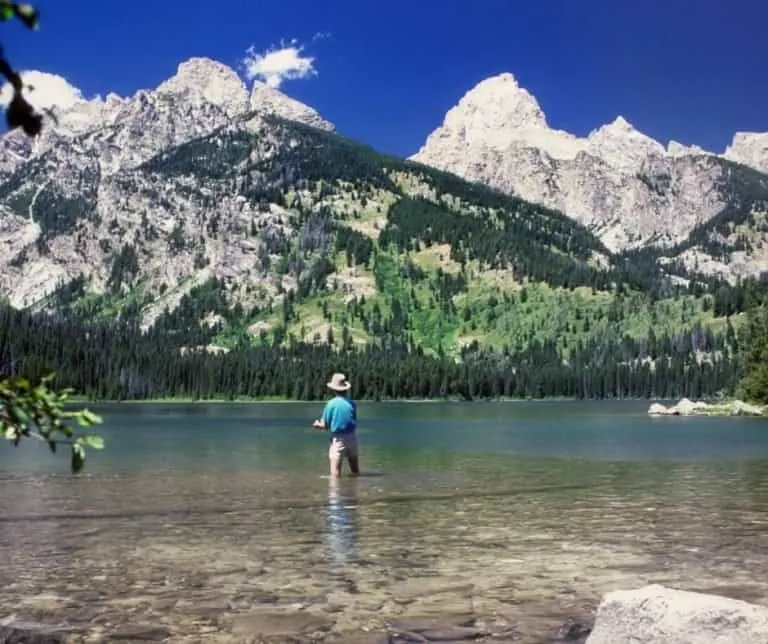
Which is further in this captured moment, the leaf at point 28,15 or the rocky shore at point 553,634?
the rocky shore at point 553,634

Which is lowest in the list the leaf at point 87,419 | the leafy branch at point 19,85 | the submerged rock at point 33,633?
the submerged rock at point 33,633

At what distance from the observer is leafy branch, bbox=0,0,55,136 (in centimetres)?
483

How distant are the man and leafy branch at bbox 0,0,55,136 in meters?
30.9

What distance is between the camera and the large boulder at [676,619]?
997 centimetres

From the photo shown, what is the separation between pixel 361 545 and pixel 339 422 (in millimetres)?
14835

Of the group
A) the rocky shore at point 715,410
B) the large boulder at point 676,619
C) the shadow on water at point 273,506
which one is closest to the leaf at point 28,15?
the large boulder at point 676,619

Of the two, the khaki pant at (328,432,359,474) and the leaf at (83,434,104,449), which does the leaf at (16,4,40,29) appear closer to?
the leaf at (83,434,104,449)

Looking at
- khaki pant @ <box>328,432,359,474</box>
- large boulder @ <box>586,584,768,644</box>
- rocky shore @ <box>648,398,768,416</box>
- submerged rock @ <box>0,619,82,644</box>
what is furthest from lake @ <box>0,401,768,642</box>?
rocky shore @ <box>648,398,768,416</box>

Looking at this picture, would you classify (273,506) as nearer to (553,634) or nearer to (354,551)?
(354,551)

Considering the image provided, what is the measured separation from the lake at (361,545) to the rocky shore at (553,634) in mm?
88

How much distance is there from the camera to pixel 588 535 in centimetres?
2308

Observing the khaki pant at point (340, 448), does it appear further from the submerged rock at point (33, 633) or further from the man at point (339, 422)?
the submerged rock at point (33, 633)

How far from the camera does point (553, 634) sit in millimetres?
13242

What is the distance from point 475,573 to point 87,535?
1045cm
